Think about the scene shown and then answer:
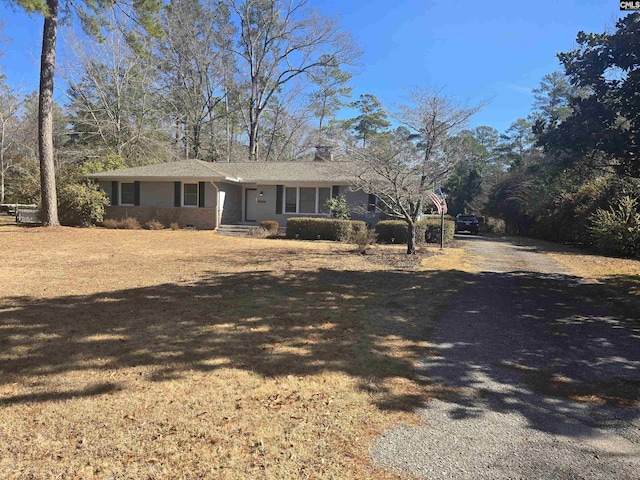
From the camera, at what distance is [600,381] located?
382cm

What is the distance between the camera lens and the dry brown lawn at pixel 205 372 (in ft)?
8.35

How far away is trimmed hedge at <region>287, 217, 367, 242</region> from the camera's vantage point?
55.6ft

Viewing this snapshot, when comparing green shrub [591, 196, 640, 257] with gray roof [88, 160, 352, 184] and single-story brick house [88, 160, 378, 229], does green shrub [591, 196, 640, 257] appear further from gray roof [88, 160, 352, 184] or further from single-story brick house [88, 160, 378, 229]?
gray roof [88, 160, 352, 184]

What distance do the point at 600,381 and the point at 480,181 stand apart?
41055 mm

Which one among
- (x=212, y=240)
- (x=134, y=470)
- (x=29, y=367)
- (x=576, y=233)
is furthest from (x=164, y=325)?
(x=576, y=233)

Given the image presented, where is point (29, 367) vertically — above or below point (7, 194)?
below

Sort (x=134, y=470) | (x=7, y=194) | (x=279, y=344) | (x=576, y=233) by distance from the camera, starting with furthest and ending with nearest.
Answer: (x=7, y=194) → (x=576, y=233) → (x=279, y=344) → (x=134, y=470)

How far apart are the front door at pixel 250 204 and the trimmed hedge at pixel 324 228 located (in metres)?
5.62

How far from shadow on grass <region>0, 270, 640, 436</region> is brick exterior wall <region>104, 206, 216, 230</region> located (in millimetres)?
13451

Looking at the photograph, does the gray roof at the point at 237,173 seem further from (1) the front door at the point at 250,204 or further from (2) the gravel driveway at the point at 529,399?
(2) the gravel driveway at the point at 529,399

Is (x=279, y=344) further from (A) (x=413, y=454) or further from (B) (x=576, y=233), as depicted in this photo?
(B) (x=576, y=233)

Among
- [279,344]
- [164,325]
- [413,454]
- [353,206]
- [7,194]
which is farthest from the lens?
[7,194]

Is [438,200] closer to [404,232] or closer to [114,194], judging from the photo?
[404,232]

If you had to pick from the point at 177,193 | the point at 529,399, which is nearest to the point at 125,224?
the point at 177,193
